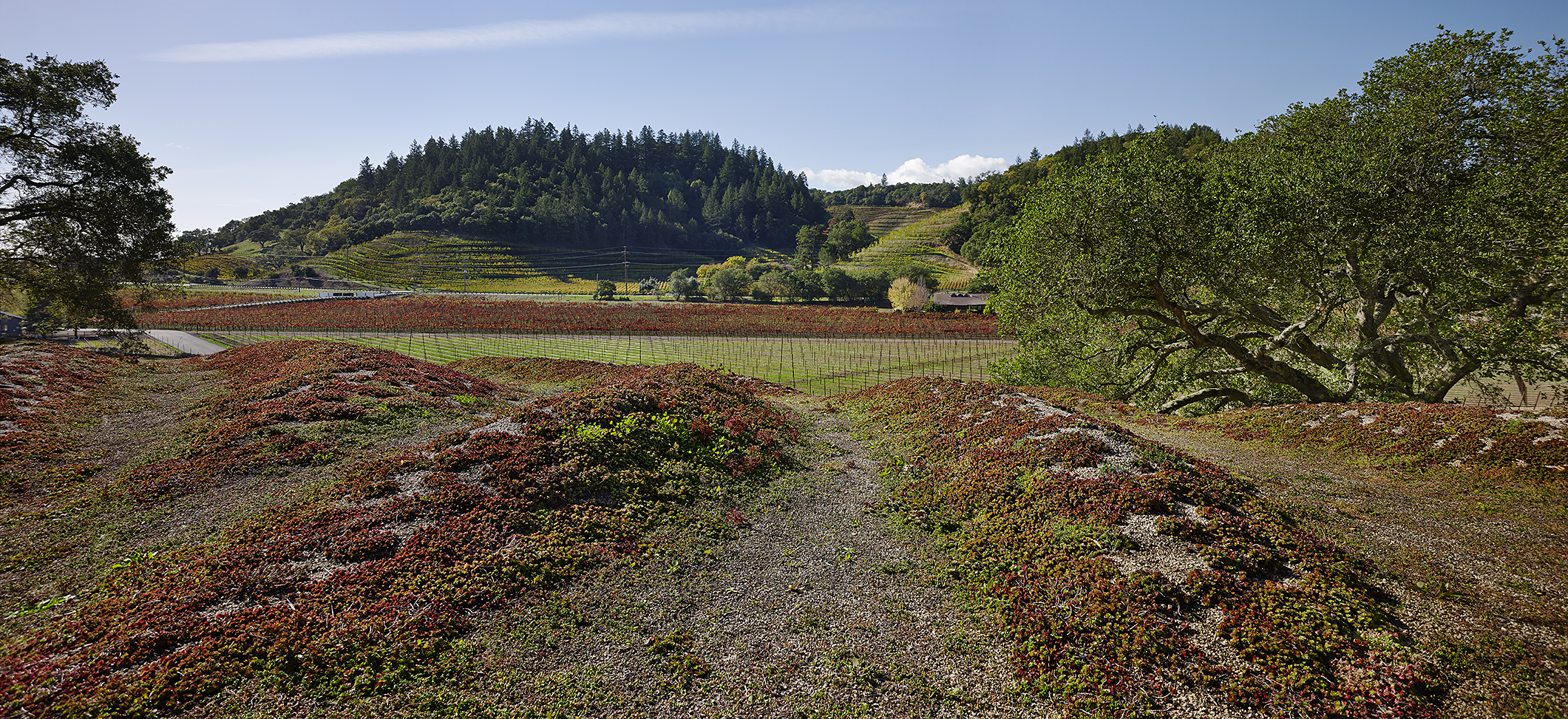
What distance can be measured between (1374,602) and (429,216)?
17155 centimetres

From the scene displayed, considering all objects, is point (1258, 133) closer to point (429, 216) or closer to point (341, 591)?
point (341, 591)

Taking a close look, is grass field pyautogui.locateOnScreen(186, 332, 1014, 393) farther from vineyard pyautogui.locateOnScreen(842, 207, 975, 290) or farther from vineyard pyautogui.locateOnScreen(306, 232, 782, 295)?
vineyard pyautogui.locateOnScreen(306, 232, 782, 295)

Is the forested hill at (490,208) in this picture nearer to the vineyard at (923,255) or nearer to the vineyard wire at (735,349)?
the vineyard at (923,255)

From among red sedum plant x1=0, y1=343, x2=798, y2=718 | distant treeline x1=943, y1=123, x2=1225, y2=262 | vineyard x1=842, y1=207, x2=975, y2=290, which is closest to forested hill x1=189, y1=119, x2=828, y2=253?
vineyard x1=842, y1=207, x2=975, y2=290

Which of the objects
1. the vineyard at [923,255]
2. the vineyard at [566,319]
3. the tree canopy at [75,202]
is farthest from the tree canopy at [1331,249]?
the vineyard at [923,255]

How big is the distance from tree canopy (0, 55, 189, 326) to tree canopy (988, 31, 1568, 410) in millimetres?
43651

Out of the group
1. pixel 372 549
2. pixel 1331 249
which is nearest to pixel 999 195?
pixel 1331 249

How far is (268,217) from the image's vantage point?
7106 inches

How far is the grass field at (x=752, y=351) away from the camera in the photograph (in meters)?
38.4

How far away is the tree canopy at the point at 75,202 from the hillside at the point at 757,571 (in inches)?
811

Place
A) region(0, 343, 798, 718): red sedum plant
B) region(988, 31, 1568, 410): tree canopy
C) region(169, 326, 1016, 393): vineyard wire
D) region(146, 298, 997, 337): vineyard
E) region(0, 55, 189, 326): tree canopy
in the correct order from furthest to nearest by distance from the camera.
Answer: region(146, 298, 997, 337): vineyard
region(169, 326, 1016, 393): vineyard wire
region(0, 55, 189, 326): tree canopy
region(988, 31, 1568, 410): tree canopy
region(0, 343, 798, 718): red sedum plant

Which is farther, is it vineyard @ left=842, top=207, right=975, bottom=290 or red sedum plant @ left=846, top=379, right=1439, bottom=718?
vineyard @ left=842, top=207, right=975, bottom=290

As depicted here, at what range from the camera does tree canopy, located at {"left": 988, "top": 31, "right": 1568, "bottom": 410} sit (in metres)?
17.0

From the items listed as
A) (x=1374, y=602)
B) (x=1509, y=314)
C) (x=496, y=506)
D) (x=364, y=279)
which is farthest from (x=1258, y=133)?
(x=364, y=279)
